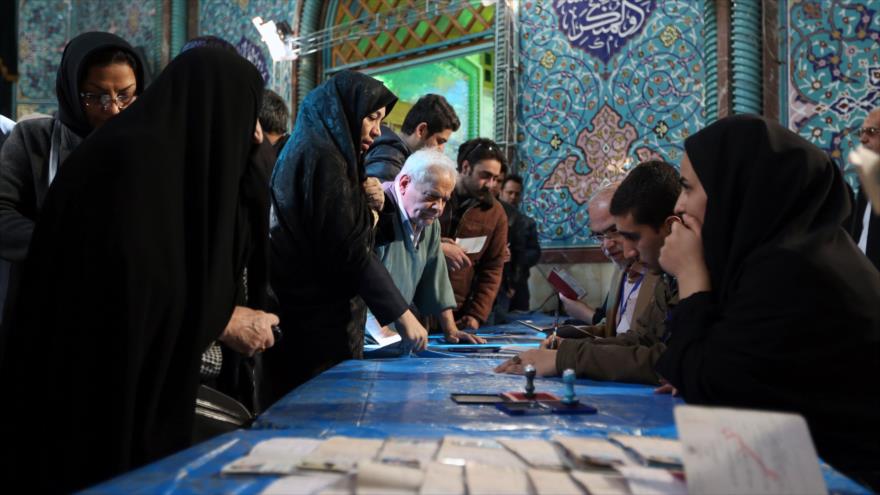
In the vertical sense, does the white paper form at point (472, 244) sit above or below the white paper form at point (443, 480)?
above

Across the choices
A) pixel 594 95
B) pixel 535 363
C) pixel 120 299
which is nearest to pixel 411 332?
pixel 535 363

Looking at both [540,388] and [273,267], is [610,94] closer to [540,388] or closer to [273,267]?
[273,267]

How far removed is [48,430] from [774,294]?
1.23m

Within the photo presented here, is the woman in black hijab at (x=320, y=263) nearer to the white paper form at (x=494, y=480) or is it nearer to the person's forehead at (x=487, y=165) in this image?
the white paper form at (x=494, y=480)

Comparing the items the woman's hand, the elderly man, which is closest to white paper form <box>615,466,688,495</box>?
the woman's hand

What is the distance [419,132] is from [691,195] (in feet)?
8.56

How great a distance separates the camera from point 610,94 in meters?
6.03

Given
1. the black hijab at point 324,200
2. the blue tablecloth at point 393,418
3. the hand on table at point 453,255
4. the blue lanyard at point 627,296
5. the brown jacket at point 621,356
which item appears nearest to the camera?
the blue tablecloth at point 393,418

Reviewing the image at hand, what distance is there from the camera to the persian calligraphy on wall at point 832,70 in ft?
16.1

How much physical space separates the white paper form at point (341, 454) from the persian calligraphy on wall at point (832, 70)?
4555 mm

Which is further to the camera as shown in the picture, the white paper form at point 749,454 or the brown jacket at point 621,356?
the brown jacket at point 621,356

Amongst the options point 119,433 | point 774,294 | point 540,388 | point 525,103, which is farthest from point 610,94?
point 119,433

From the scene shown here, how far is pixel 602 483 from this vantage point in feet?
3.07

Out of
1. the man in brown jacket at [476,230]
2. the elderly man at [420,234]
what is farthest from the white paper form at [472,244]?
the elderly man at [420,234]
